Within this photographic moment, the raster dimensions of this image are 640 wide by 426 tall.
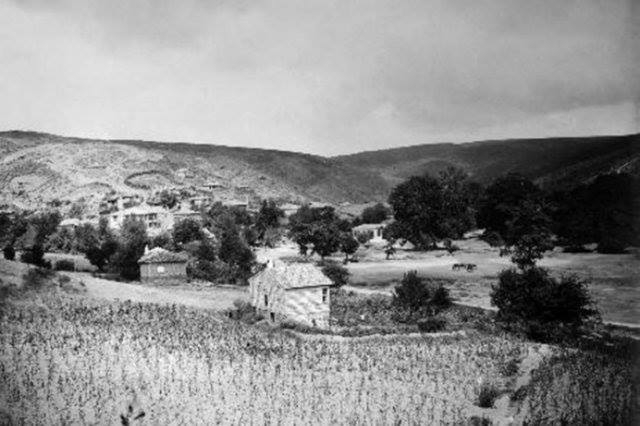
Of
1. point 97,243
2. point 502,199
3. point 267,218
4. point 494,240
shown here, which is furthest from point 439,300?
point 267,218

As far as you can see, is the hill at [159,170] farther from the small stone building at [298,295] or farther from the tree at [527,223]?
the small stone building at [298,295]

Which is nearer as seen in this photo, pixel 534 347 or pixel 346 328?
pixel 534 347

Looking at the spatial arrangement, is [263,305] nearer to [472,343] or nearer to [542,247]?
[472,343]

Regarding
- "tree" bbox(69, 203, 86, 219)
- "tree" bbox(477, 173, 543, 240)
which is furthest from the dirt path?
"tree" bbox(477, 173, 543, 240)

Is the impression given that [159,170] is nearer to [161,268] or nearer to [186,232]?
[186,232]

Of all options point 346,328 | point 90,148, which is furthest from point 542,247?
point 90,148
